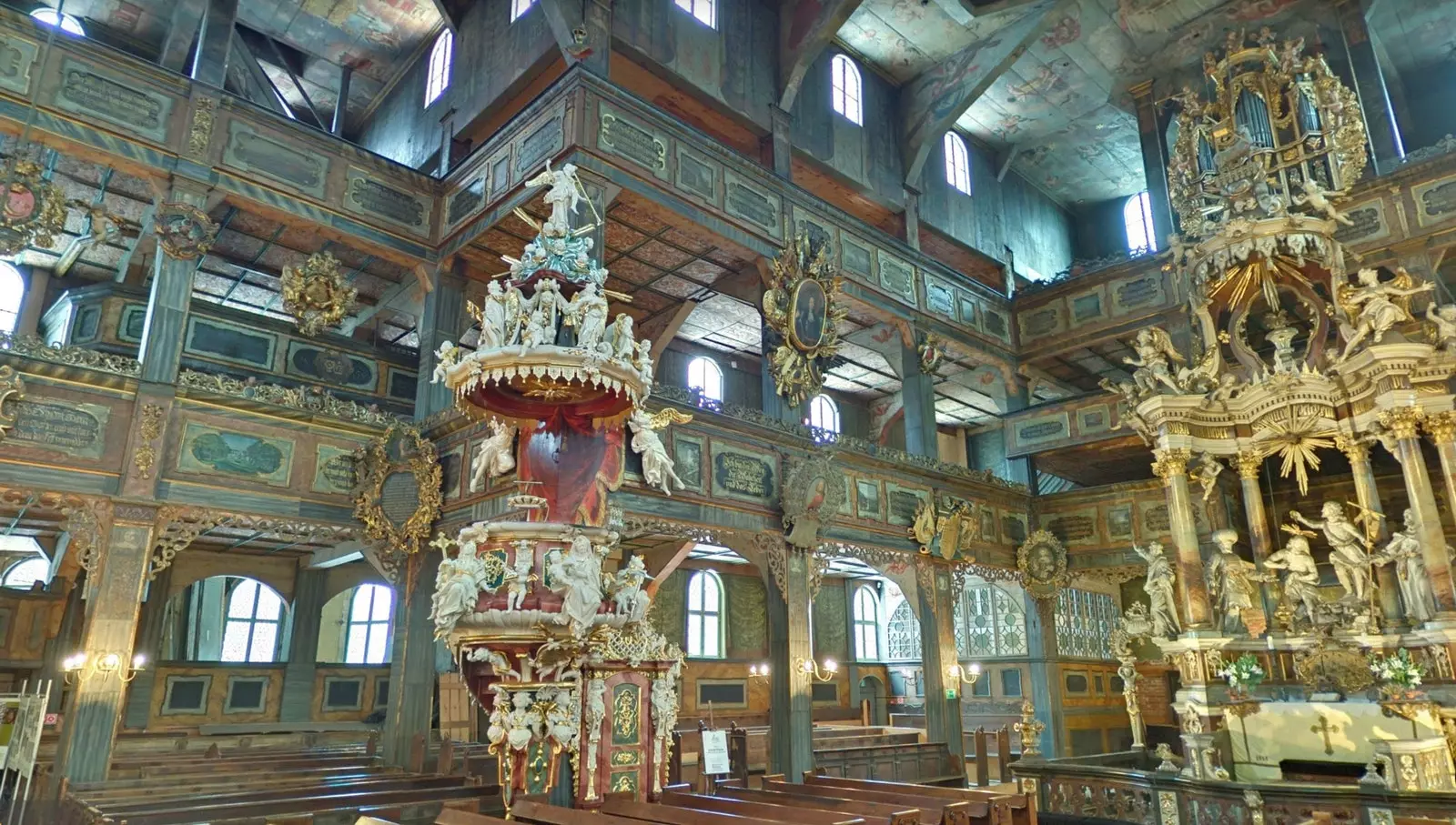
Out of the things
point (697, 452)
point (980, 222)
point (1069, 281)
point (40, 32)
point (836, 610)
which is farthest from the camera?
point (836, 610)

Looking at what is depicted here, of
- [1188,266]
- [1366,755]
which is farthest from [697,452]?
[1366,755]

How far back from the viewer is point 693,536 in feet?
Result: 46.8

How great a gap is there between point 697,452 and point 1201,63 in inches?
596

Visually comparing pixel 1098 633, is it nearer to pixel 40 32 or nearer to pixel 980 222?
pixel 980 222

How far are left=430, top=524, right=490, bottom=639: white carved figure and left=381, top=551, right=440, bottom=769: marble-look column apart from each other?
6.08 meters

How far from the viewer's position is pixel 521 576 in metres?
7.95

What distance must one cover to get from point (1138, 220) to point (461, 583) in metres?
22.8

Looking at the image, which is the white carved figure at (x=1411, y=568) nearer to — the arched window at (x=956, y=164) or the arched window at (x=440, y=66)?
the arched window at (x=956, y=164)

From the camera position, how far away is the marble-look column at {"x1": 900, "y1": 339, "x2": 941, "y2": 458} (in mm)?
18891

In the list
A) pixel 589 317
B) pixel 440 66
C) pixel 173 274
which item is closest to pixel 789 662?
pixel 589 317

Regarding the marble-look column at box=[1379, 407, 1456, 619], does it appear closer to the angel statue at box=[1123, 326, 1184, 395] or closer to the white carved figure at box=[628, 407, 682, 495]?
the angel statue at box=[1123, 326, 1184, 395]

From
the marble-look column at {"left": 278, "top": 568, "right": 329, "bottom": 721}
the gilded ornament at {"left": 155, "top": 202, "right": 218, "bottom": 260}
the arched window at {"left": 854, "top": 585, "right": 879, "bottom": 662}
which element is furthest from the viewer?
the arched window at {"left": 854, "top": 585, "right": 879, "bottom": 662}

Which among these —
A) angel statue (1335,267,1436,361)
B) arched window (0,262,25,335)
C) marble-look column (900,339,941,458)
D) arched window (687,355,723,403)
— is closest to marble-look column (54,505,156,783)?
arched window (0,262,25,335)

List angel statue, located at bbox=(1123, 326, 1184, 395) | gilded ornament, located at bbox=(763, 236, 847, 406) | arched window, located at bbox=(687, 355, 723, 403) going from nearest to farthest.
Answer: angel statue, located at bbox=(1123, 326, 1184, 395), gilded ornament, located at bbox=(763, 236, 847, 406), arched window, located at bbox=(687, 355, 723, 403)
